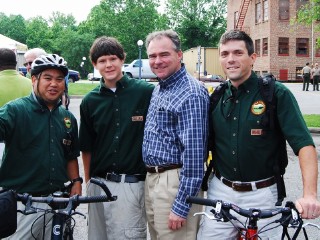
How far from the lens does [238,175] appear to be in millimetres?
3723

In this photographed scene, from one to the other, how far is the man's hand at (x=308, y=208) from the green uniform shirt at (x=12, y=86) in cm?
381

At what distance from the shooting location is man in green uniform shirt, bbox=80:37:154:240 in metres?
4.30

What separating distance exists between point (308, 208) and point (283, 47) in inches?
1923

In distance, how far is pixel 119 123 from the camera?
4320 millimetres

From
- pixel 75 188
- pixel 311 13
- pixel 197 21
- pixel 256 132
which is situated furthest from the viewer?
pixel 197 21

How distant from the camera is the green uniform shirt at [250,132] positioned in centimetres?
358

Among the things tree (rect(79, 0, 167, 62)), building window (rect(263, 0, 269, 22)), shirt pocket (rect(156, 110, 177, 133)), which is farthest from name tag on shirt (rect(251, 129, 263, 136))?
tree (rect(79, 0, 167, 62))

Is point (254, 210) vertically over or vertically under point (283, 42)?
under

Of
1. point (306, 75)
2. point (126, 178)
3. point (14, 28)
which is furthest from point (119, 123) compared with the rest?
point (14, 28)

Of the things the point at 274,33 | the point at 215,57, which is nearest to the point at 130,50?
the point at 215,57

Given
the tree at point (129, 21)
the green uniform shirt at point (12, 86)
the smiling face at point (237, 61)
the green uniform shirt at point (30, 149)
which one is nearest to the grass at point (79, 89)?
the green uniform shirt at point (12, 86)

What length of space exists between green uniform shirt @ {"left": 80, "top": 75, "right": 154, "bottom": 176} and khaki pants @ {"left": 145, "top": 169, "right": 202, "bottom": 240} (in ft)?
1.09

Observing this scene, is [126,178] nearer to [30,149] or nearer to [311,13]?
[30,149]

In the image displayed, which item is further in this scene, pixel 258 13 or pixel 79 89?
pixel 258 13
